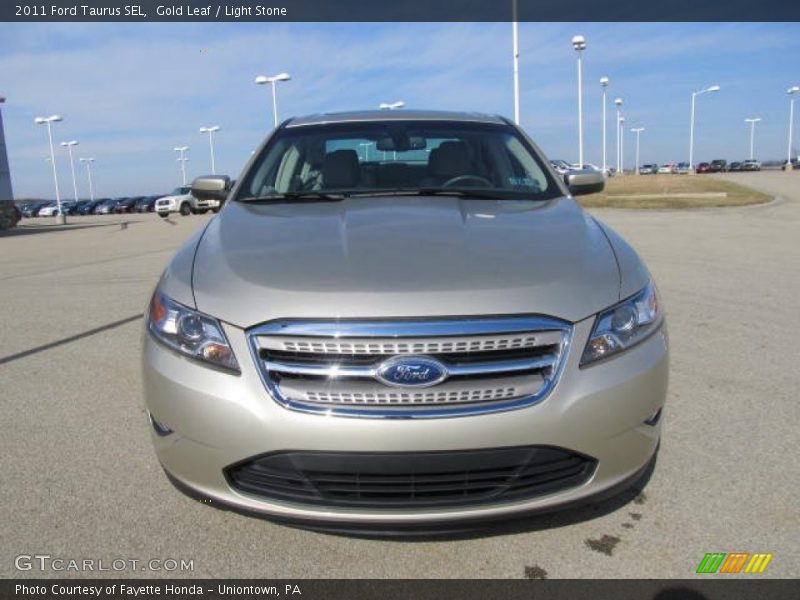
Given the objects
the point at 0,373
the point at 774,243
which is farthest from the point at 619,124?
the point at 0,373

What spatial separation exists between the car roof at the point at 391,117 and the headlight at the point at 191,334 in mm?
2164

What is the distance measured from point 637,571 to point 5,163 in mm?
43777

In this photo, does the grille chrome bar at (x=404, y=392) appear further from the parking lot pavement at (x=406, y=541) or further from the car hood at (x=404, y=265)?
the parking lot pavement at (x=406, y=541)

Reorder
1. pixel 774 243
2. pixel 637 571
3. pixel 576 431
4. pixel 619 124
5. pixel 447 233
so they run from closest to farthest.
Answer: pixel 576 431 < pixel 637 571 < pixel 447 233 < pixel 774 243 < pixel 619 124

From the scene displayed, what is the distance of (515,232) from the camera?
111 inches

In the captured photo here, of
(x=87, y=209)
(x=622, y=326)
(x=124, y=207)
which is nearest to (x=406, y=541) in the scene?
(x=622, y=326)

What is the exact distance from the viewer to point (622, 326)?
2410 mm

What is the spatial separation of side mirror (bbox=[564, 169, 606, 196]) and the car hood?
1.14 m

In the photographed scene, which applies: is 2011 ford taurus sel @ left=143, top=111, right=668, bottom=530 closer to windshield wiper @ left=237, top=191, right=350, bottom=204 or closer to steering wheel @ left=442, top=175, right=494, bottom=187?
windshield wiper @ left=237, top=191, right=350, bottom=204

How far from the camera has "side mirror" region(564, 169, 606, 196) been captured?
13.9ft

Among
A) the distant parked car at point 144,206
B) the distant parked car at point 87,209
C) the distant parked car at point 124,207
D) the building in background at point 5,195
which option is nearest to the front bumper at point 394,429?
the building in background at point 5,195
